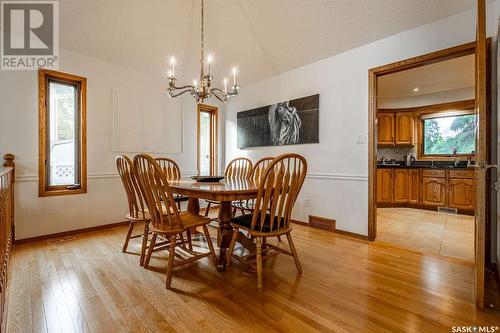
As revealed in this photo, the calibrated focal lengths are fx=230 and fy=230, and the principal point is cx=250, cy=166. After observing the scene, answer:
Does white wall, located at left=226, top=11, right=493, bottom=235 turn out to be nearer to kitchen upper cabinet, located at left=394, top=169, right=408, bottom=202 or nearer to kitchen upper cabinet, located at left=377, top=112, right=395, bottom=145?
kitchen upper cabinet, located at left=394, top=169, right=408, bottom=202

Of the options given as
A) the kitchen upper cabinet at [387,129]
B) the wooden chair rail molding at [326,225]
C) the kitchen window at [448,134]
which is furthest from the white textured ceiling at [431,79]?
the wooden chair rail molding at [326,225]

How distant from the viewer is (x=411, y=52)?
2559 millimetres

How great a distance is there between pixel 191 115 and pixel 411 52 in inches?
134

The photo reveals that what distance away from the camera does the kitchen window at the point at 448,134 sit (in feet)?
15.5

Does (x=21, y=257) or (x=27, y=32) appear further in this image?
(x=27, y=32)

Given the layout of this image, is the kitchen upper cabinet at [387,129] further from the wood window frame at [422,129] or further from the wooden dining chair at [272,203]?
the wooden dining chair at [272,203]

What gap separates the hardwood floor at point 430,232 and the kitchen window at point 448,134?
1490 millimetres

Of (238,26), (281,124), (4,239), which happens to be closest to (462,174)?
(281,124)

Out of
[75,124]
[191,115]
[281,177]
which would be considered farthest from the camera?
[191,115]

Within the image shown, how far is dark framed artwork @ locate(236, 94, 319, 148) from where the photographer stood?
3426 mm

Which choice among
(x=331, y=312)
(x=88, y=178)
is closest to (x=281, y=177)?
(x=331, y=312)

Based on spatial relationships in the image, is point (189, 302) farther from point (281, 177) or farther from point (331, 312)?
point (281, 177)

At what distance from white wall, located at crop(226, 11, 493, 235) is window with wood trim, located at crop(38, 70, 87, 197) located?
2994 mm

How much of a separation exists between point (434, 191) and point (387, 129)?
163cm
